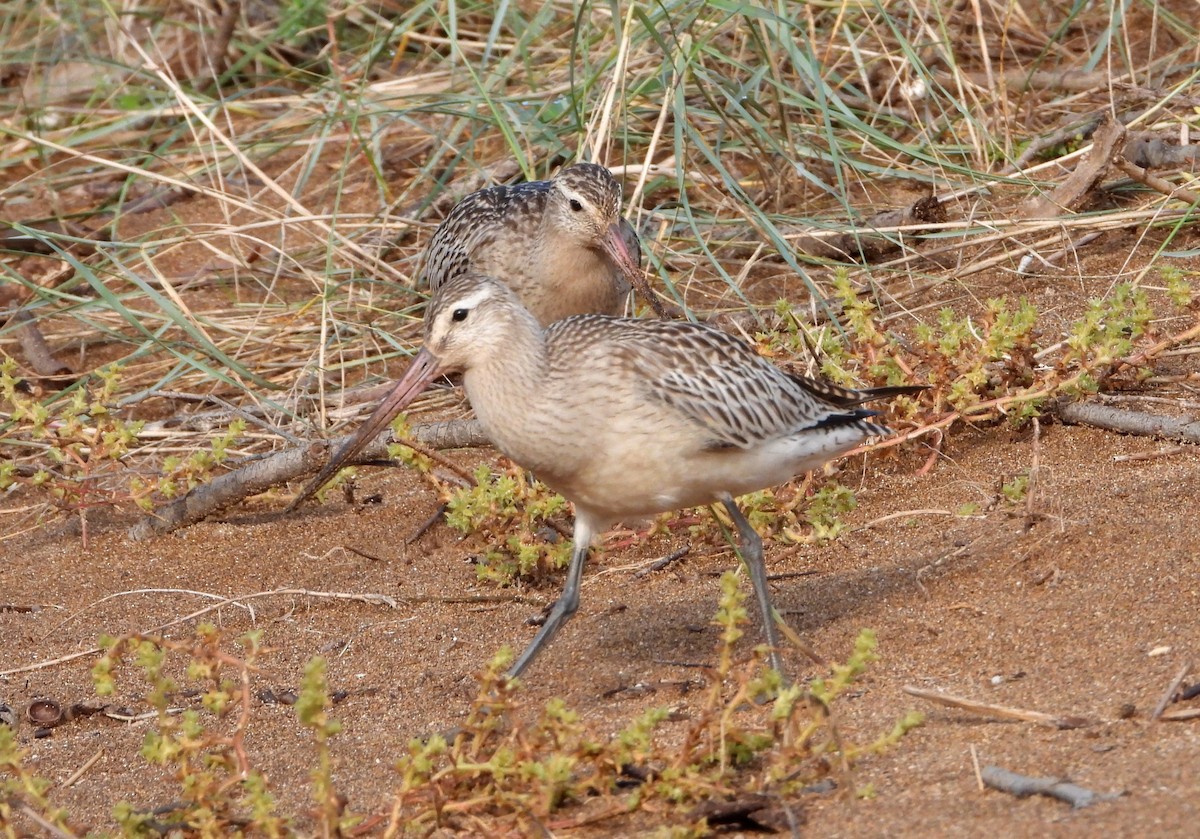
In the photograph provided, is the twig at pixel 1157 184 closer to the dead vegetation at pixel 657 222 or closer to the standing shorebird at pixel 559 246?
the dead vegetation at pixel 657 222

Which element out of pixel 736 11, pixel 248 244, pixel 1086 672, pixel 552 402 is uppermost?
pixel 736 11

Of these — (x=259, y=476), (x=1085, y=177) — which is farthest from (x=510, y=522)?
(x=1085, y=177)

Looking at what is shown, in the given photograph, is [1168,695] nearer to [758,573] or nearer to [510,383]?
[758,573]

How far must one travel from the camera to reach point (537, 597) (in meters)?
5.27

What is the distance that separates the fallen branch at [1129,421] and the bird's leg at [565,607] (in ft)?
6.70

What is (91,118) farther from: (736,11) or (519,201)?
(736,11)

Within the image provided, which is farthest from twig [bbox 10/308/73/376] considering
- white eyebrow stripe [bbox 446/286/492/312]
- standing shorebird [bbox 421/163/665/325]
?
white eyebrow stripe [bbox 446/286/492/312]

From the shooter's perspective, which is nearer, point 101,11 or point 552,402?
point 552,402

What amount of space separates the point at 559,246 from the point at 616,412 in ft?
7.91

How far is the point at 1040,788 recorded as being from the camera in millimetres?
3213

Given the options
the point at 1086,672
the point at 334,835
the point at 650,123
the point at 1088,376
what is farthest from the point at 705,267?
the point at 334,835

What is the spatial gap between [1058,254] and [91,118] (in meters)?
6.21

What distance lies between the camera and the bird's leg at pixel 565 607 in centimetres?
441

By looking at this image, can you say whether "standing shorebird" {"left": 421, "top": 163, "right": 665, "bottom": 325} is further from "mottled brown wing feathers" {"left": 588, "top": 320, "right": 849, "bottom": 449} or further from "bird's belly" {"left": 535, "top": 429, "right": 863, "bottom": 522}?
"bird's belly" {"left": 535, "top": 429, "right": 863, "bottom": 522}
